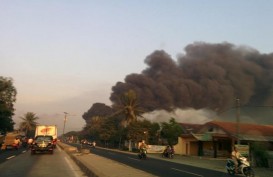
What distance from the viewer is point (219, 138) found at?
157 ft

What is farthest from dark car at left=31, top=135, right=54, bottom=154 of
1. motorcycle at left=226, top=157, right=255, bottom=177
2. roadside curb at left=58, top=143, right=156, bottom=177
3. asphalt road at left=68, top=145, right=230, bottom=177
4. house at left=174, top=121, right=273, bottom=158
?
house at left=174, top=121, right=273, bottom=158

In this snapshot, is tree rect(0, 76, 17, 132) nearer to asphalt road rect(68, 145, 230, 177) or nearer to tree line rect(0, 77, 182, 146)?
tree line rect(0, 77, 182, 146)

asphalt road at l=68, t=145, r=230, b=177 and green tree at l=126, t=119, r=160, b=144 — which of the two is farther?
green tree at l=126, t=119, r=160, b=144

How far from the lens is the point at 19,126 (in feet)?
445

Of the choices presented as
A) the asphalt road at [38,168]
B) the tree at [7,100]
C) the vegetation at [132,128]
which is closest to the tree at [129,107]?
the vegetation at [132,128]

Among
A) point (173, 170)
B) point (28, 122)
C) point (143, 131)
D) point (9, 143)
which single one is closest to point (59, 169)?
point (173, 170)

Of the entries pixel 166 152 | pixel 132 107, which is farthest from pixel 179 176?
pixel 132 107

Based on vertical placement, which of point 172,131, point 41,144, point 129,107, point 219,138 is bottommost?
point 41,144

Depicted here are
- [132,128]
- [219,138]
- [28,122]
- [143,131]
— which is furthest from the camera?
[28,122]

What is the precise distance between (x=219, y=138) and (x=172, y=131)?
20.6 m

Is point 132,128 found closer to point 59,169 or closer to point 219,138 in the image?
point 219,138

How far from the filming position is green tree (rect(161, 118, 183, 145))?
67688 millimetres

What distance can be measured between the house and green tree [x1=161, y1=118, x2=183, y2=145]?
25.7 feet

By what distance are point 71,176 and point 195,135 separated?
37.8 m
